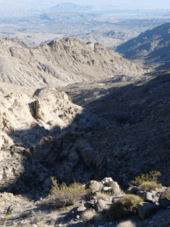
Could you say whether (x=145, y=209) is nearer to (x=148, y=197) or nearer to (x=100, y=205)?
(x=148, y=197)

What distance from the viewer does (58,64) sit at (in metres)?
119

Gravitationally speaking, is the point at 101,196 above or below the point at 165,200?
below

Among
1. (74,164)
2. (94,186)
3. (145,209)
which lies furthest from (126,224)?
(74,164)

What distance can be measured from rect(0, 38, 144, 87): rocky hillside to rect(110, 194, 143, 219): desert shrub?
85.9 metres

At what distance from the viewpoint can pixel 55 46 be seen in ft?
418

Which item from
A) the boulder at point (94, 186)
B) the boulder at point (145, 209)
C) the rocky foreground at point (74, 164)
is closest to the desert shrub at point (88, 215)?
the rocky foreground at point (74, 164)

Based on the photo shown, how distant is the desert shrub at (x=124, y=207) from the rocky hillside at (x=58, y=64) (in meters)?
85.9

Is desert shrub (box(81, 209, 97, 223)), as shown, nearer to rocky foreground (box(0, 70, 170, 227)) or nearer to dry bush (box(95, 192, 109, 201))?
rocky foreground (box(0, 70, 170, 227))

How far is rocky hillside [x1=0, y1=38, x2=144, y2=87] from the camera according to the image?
310ft

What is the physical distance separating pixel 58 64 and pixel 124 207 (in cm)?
11480

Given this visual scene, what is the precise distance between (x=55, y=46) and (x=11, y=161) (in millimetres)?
118513

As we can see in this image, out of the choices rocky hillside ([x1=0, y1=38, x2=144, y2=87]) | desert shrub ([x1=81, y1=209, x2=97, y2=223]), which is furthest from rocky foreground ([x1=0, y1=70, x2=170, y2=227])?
rocky hillside ([x1=0, y1=38, x2=144, y2=87])

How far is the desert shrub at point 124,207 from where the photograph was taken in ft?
25.9

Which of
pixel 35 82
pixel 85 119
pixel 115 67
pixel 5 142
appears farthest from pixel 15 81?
pixel 5 142
